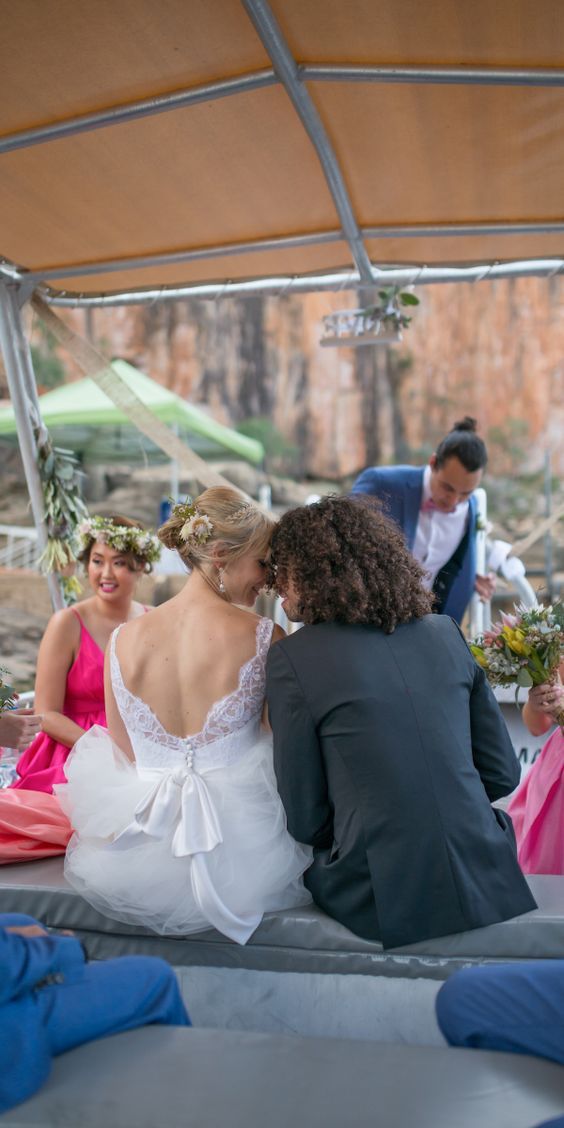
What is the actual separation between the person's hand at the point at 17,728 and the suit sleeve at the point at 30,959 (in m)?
1.26

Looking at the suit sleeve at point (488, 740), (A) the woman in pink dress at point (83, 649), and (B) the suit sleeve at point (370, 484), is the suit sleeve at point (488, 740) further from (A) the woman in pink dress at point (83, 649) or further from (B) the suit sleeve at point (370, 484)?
(B) the suit sleeve at point (370, 484)

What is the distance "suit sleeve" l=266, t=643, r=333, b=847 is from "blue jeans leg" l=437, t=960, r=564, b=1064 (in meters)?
0.74

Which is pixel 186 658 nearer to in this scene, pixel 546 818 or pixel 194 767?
pixel 194 767

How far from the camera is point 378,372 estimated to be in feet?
86.4

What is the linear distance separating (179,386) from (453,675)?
78.0ft

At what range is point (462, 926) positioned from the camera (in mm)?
2740

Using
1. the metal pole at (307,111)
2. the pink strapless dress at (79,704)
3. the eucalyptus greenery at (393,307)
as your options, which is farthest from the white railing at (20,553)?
the metal pole at (307,111)

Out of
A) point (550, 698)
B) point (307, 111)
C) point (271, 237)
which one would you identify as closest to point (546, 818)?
point (550, 698)

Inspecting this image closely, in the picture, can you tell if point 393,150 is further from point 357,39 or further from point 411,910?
point 411,910

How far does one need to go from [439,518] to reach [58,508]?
7.71 feet

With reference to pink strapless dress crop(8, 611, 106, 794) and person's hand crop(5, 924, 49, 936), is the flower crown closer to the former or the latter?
pink strapless dress crop(8, 611, 106, 794)

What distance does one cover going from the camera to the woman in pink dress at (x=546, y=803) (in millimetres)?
3605

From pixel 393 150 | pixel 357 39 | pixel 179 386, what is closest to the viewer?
pixel 357 39

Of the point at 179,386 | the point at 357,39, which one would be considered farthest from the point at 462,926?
the point at 179,386
